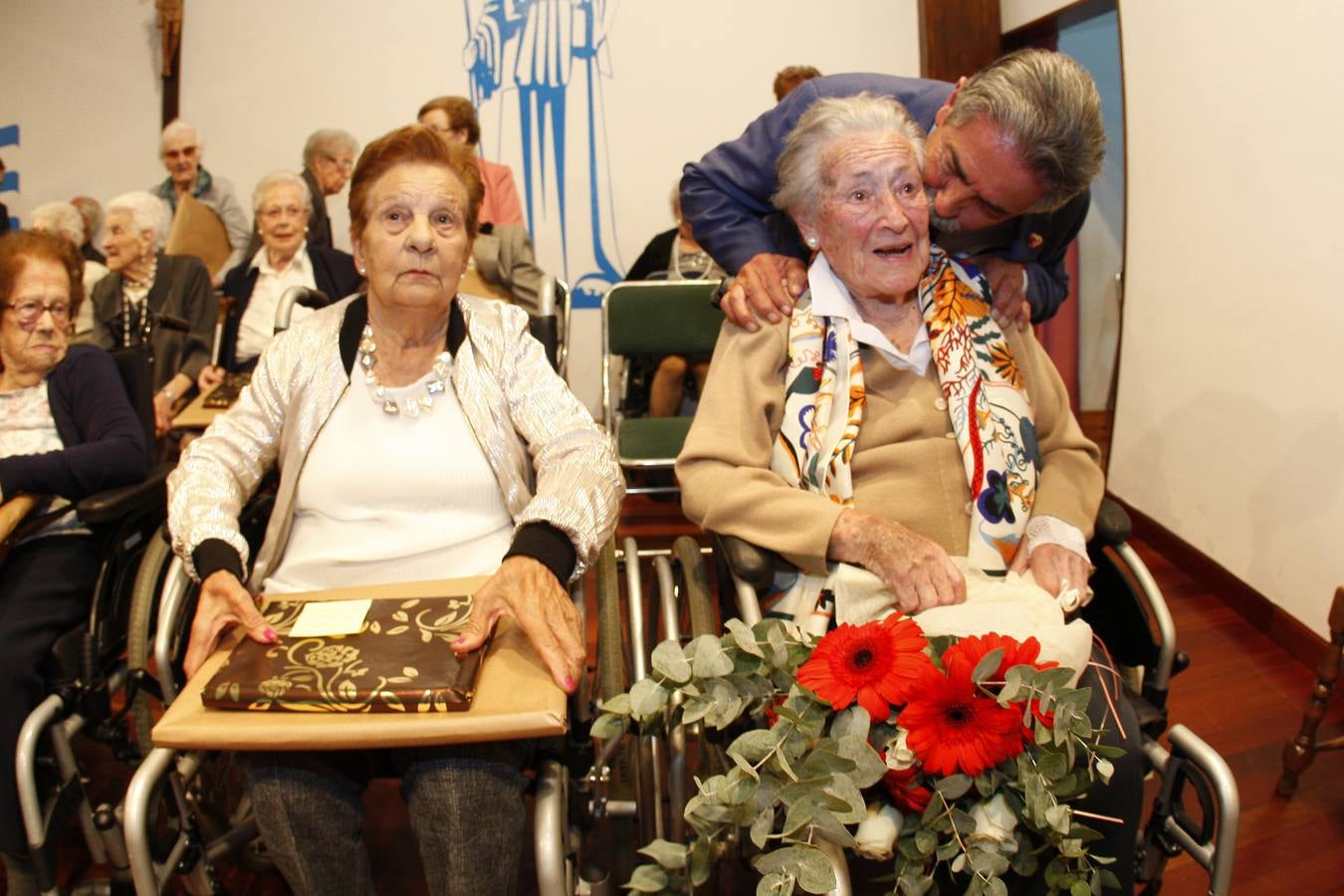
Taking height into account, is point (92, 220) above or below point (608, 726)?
above

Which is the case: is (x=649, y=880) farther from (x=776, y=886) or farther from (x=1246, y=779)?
(x=1246, y=779)

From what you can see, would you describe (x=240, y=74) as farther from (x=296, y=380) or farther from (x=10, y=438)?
(x=296, y=380)

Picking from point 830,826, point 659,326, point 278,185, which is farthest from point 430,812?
point 278,185

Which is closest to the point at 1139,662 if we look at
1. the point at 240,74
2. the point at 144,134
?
the point at 240,74

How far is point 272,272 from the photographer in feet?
11.7

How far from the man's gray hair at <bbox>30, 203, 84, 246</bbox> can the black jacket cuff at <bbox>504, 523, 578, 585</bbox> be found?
3856 millimetres

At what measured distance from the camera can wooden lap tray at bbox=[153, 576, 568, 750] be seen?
1132mm

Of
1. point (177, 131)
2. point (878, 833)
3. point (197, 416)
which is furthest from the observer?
point (177, 131)

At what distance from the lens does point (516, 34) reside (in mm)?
4957

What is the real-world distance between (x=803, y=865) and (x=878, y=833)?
0.48ft

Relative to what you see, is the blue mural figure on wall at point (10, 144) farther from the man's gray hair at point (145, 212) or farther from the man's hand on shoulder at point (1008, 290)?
the man's hand on shoulder at point (1008, 290)

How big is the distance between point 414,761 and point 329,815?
0.15m

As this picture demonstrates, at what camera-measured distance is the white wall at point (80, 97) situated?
5.05 meters

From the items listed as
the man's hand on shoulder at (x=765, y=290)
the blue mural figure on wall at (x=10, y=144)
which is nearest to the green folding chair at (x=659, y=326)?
the man's hand on shoulder at (x=765, y=290)
